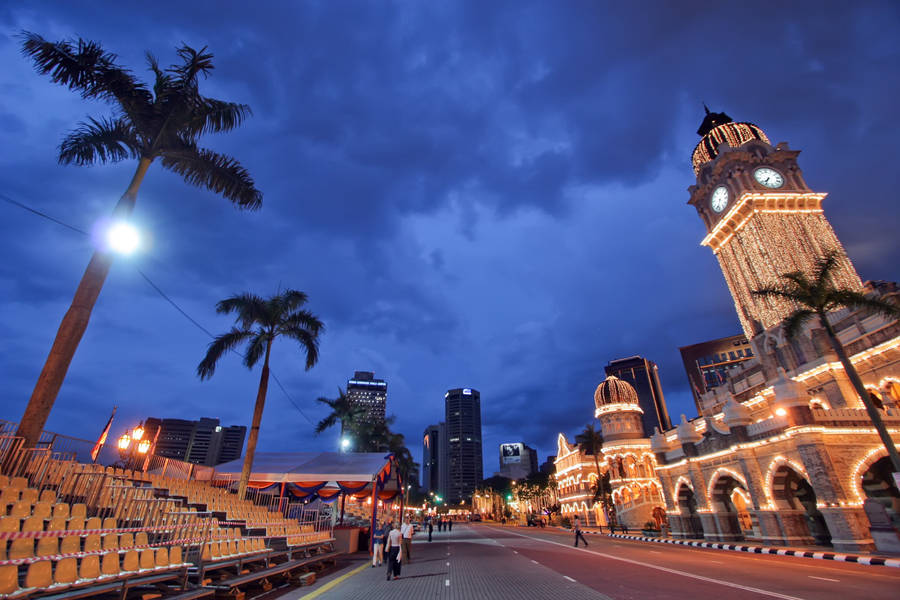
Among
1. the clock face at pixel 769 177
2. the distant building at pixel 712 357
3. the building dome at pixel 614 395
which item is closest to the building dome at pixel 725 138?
the clock face at pixel 769 177

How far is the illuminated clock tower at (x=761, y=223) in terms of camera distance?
41.2m

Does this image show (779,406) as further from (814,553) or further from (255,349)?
(255,349)

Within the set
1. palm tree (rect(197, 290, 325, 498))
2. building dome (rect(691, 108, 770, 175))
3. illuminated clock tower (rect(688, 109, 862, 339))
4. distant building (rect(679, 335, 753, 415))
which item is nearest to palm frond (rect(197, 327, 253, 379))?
palm tree (rect(197, 290, 325, 498))

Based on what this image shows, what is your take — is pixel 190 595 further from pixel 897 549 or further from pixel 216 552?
pixel 897 549

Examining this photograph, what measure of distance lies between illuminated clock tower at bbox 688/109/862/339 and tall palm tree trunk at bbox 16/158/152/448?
50551mm

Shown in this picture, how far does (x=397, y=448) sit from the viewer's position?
49656mm

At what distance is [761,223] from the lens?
4388 cm

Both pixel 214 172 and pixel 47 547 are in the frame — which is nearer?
pixel 47 547

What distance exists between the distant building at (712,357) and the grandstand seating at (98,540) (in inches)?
4584

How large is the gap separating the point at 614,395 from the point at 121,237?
71583 millimetres

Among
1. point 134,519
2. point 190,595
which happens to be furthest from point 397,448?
point 190,595

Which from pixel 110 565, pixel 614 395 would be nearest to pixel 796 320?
pixel 110 565

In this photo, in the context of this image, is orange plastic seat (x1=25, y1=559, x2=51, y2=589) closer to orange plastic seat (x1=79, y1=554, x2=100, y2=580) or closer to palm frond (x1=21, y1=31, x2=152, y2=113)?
orange plastic seat (x1=79, y1=554, x2=100, y2=580)

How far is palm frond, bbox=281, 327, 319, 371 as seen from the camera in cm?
2172
